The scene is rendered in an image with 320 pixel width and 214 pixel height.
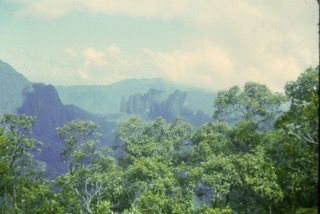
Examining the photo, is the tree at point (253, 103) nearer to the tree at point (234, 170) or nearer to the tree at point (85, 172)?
the tree at point (234, 170)

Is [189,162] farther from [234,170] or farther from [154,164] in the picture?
[234,170]

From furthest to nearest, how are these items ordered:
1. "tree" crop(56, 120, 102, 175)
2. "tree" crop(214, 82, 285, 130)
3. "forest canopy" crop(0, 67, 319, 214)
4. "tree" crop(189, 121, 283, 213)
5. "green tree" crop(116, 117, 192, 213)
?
"tree" crop(56, 120, 102, 175)
"tree" crop(214, 82, 285, 130)
"tree" crop(189, 121, 283, 213)
"forest canopy" crop(0, 67, 319, 214)
"green tree" crop(116, 117, 192, 213)

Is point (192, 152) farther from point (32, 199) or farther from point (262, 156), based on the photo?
point (32, 199)

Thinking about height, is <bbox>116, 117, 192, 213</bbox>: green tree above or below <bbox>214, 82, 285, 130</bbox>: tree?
below

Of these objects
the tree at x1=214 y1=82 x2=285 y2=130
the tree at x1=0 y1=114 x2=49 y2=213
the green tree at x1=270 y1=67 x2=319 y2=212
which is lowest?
the tree at x1=0 y1=114 x2=49 y2=213

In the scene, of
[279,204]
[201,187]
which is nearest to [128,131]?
[201,187]

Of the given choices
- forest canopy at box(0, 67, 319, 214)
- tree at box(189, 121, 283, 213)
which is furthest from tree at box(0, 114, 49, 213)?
tree at box(189, 121, 283, 213)

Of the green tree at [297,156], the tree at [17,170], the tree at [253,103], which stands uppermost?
the tree at [253,103]

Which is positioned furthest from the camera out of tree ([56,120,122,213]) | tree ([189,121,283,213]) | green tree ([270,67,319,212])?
tree ([56,120,122,213])

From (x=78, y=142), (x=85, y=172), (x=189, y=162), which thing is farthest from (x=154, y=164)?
(x=78, y=142)

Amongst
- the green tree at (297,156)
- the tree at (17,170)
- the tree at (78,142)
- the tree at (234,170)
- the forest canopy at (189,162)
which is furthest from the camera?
the tree at (78,142)

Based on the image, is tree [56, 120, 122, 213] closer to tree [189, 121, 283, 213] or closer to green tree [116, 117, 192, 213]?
green tree [116, 117, 192, 213]

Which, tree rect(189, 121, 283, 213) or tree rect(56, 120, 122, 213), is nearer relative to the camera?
tree rect(189, 121, 283, 213)

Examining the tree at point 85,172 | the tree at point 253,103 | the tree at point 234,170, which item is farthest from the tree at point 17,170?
the tree at point 253,103
